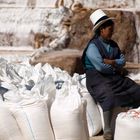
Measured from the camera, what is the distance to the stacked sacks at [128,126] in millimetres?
4004

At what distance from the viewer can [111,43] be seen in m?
5.07

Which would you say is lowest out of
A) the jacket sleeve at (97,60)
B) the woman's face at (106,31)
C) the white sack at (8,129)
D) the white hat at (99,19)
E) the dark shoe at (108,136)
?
the dark shoe at (108,136)

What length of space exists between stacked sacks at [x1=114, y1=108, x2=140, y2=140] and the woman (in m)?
0.69

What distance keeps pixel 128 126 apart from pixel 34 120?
0.68m

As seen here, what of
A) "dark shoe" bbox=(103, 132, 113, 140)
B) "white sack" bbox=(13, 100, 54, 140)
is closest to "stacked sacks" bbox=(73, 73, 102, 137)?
"dark shoe" bbox=(103, 132, 113, 140)

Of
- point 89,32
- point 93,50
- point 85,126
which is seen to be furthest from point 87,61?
point 89,32

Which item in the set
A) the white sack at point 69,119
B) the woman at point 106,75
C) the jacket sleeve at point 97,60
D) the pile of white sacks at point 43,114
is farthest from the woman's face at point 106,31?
the white sack at point 69,119

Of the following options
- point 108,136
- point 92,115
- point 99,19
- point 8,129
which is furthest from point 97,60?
point 8,129

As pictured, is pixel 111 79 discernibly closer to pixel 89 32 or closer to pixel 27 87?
pixel 27 87

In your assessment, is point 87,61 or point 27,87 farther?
point 87,61

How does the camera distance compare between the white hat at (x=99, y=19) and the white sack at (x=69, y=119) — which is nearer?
the white sack at (x=69, y=119)

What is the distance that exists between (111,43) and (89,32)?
7.77 feet

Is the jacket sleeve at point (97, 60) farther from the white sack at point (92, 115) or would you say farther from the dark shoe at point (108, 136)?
the dark shoe at point (108, 136)

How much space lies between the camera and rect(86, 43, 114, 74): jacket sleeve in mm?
4828
